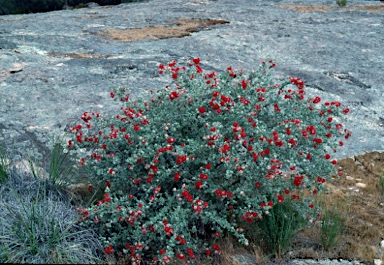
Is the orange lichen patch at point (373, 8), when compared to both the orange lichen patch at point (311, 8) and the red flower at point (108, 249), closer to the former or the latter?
the orange lichen patch at point (311, 8)

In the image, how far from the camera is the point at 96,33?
333 inches

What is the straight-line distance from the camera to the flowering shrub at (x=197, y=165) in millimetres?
3363

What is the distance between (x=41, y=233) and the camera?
332cm

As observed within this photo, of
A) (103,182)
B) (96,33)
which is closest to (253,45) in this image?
(96,33)

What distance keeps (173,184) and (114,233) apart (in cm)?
55

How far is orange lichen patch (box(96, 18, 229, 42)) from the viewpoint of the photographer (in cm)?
834

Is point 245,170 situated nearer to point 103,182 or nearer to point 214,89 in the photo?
point 214,89

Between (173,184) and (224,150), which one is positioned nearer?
(224,150)

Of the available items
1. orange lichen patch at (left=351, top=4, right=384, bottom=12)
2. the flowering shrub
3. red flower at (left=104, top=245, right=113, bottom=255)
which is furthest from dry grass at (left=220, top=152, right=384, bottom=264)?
orange lichen patch at (left=351, top=4, right=384, bottom=12)

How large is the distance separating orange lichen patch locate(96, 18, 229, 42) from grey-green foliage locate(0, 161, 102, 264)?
16.1 feet

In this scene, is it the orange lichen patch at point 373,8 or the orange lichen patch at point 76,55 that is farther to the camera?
the orange lichen patch at point 373,8

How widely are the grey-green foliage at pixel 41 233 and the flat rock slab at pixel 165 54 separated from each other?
947mm

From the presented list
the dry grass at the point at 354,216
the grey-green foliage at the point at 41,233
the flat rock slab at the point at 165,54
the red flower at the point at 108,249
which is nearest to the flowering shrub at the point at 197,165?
the red flower at the point at 108,249

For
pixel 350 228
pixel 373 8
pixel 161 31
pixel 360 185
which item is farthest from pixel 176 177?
pixel 373 8
